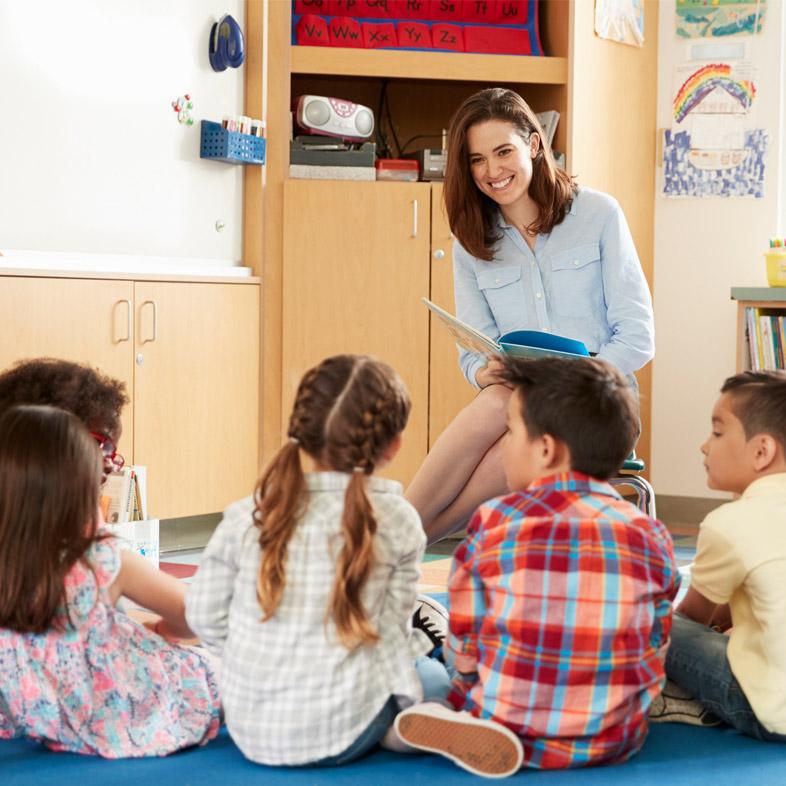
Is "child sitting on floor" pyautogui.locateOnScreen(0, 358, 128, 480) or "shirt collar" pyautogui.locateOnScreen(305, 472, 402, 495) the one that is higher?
"child sitting on floor" pyautogui.locateOnScreen(0, 358, 128, 480)

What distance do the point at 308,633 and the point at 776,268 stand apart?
7.38 ft

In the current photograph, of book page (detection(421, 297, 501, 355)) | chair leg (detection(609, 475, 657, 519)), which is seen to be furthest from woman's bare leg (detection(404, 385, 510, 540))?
chair leg (detection(609, 475, 657, 519))

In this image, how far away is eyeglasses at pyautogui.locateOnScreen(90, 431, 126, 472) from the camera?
1899mm

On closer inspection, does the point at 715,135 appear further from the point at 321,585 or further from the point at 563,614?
the point at 321,585

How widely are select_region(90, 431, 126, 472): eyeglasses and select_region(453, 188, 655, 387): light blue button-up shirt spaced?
74 centimetres

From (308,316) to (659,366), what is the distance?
3.84 ft

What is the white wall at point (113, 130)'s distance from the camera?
2881 mm

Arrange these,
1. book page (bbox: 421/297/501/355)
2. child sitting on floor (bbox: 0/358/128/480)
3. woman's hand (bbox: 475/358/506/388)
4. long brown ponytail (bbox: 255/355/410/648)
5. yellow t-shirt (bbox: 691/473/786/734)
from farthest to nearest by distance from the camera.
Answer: woman's hand (bbox: 475/358/506/388), book page (bbox: 421/297/501/355), child sitting on floor (bbox: 0/358/128/480), yellow t-shirt (bbox: 691/473/786/734), long brown ponytail (bbox: 255/355/410/648)

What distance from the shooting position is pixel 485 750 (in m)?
1.45

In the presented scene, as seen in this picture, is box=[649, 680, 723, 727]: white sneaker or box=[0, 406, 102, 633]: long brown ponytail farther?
box=[649, 680, 723, 727]: white sneaker

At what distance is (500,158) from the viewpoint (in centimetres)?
235

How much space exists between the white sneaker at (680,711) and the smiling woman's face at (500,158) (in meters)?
1.09

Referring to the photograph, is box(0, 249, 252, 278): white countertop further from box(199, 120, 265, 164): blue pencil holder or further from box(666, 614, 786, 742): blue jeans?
box(666, 614, 786, 742): blue jeans

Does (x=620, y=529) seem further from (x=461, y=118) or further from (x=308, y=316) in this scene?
(x=308, y=316)
